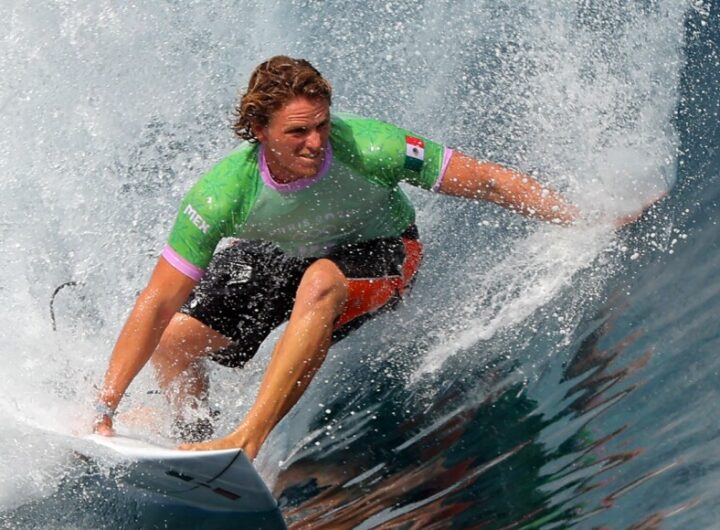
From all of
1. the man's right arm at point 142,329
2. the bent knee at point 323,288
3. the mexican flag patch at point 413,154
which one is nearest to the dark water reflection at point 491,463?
the bent knee at point 323,288

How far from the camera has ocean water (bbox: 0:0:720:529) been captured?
409cm

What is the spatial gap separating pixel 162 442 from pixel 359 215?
110 centimetres

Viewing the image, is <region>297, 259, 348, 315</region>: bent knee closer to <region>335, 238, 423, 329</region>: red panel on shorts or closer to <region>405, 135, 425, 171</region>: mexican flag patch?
<region>335, 238, 423, 329</region>: red panel on shorts

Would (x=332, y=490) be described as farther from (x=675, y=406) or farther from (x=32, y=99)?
(x=32, y=99)

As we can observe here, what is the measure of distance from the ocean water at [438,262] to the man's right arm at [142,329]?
0.19 meters

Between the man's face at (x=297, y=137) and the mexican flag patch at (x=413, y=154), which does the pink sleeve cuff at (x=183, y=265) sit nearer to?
the man's face at (x=297, y=137)

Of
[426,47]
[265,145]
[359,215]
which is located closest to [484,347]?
[359,215]

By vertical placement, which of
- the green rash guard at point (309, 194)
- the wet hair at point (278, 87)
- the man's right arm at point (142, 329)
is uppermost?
the wet hair at point (278, 87)

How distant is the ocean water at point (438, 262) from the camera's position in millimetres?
4094

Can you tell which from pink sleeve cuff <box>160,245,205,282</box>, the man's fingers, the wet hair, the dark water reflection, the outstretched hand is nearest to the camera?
the dark water reflection

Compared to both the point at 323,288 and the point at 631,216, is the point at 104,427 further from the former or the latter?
the point at 631,216

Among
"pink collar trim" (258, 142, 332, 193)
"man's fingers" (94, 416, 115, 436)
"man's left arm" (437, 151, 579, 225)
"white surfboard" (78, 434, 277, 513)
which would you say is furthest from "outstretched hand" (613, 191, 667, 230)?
"man's fingers" (94, 416, 115, 436)

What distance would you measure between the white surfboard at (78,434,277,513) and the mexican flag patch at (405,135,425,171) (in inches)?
52.5

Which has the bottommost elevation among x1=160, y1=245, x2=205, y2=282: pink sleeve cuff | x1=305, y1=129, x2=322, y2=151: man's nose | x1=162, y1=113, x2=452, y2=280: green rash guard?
x1=160, y1=245, x2=205, y2=282: pink sleeve cuff
